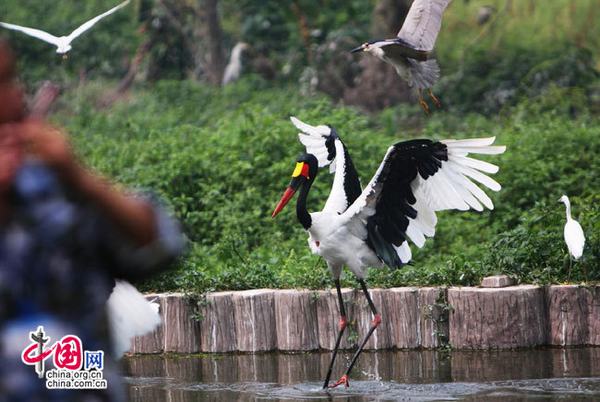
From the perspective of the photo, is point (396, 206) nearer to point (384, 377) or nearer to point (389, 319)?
point (389, 319)

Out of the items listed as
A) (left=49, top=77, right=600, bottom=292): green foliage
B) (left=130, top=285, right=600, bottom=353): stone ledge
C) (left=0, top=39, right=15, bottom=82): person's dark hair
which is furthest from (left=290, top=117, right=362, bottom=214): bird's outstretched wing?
(left=0, top=39, right=15, bottom=82): person's dark hair

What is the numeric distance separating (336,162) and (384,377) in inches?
64.4

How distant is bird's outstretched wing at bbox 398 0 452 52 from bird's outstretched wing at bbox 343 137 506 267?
2.21 meters

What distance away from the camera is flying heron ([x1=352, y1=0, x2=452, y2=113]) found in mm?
10328

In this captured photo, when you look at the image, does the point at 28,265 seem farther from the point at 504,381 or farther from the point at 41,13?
the point at 41,13

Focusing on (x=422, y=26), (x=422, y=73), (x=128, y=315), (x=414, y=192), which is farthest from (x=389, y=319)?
(x=128, y=315)

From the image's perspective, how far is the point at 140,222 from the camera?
8.80ft

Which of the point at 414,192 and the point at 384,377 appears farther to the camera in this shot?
the point at 414,192

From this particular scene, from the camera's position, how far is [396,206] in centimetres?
848

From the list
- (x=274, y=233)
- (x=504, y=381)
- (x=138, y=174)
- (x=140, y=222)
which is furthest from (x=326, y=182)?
(x=140, y=222)

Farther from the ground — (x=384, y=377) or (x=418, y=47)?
(x=418, y=47)

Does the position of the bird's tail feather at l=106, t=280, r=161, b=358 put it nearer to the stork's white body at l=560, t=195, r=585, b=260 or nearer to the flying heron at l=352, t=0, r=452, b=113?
the stork's white body at l=560, t=195, r=585, b=260

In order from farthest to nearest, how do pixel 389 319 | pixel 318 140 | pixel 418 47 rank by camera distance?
pixel 418 47 < pixel 318 140 < pixel 389 319

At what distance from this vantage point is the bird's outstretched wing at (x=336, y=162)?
28.5 feet
